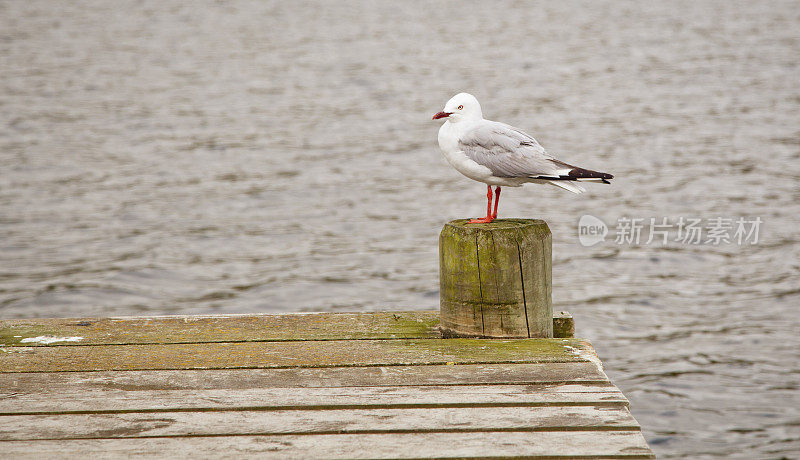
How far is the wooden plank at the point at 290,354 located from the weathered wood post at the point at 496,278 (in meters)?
0.10

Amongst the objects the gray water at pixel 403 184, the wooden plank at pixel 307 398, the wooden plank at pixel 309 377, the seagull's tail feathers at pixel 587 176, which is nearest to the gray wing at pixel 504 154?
the seagull's tail feathers at pixel 587 176

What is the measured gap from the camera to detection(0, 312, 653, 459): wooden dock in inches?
145

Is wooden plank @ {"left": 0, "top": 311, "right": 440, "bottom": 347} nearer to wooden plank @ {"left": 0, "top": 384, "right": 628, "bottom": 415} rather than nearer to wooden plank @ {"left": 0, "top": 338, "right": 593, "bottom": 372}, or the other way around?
wooden plank @ {"left": 0, "top": 338, "right": 593, "bottom": 372}

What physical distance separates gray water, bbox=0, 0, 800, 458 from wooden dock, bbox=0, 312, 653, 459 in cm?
326

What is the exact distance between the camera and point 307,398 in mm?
4152

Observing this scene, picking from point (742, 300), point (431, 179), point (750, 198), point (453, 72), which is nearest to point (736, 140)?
point (750, 198)

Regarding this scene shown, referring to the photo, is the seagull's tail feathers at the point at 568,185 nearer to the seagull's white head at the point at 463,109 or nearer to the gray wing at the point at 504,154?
the gray wing at the point at 504,154

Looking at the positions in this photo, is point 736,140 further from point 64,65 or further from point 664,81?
point 64,65

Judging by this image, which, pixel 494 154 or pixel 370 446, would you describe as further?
pixel 494 154

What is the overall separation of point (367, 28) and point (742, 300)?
2451 cm

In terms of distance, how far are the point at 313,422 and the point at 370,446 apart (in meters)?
0.33

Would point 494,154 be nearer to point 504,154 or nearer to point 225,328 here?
point 504,154

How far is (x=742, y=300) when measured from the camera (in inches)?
399
